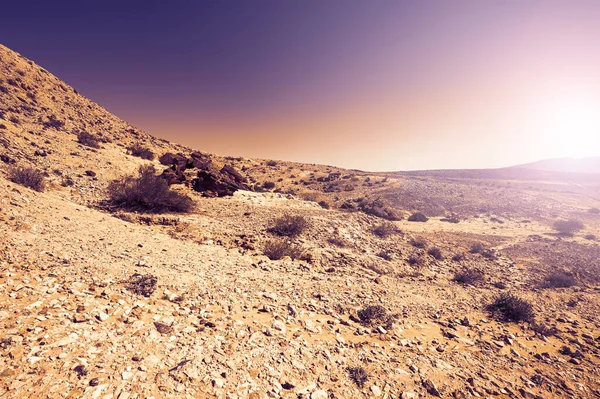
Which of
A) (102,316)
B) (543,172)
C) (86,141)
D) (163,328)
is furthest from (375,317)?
(543,172)

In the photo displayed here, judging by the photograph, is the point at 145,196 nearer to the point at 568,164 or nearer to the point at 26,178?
the point at 26,178

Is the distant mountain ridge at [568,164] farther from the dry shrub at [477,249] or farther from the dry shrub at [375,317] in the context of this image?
the dry shrub at [375,317]

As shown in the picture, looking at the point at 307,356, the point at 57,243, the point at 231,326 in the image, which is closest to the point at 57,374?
the point at 231,326

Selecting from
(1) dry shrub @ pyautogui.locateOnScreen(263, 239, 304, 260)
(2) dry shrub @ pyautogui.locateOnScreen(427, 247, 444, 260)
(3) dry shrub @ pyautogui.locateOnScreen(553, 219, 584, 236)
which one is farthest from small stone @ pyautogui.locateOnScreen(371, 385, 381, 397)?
(3) dry shrub @ pyautogui.locateOnScreen(553, 219, 584, 236)

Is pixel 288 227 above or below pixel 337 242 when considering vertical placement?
above

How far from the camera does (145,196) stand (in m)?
13.5

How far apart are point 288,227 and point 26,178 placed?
12.1 meters

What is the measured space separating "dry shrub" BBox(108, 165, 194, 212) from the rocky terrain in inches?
21.4

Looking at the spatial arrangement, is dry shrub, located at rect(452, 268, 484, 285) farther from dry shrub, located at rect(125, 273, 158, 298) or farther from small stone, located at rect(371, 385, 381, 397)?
dry shrub, located at rect(125, 273, 158, 298)

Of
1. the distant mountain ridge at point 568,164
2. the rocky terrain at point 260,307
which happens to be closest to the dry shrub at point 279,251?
the rocky terrain at point 260,307

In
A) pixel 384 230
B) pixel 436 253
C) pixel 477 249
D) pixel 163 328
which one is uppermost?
pixel 163 328

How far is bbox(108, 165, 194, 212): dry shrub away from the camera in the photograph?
13.4m

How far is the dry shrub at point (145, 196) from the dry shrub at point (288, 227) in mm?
5762

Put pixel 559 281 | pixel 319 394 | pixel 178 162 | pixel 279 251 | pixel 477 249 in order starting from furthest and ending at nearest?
pixel 178 162, pixel 477 249, pixel 559 281, pixel 279 251, pixel 319 394
